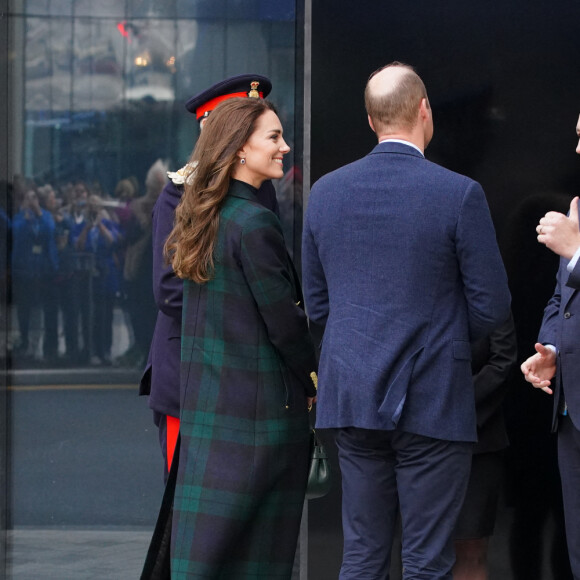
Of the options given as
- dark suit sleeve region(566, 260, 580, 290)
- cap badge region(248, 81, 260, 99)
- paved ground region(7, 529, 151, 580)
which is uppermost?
cap badge region(248, 81, 260, 99)

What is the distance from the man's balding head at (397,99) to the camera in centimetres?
335

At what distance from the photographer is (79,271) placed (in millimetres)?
5223

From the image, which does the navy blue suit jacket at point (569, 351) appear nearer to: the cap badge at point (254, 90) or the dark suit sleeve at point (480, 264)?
the dark suit sleeve at point (480, 264)

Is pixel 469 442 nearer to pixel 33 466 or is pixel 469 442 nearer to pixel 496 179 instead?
pixel 496 179

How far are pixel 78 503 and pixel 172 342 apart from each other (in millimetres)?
1607

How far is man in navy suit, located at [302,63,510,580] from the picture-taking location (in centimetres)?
323

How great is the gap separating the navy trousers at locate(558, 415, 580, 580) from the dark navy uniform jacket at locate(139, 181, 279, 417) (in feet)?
4.35

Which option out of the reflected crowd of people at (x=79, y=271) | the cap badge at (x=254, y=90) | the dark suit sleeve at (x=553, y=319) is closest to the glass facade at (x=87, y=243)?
the reflected crowd of people at (x=79, y=271)

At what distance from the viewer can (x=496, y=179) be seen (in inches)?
178

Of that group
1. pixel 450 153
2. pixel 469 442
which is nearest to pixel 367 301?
pixel 469 442

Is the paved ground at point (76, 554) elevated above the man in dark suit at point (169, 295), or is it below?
below

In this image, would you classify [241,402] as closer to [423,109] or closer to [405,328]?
[405,328]

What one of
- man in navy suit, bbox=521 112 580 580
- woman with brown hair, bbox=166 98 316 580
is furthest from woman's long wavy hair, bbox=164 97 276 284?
man in navy suit, bbox=521 112 580 580

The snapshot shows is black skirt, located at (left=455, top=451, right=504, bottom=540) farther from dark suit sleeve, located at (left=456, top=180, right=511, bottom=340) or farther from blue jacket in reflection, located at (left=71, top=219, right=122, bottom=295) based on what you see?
blue jacket in reflection, located at (left=71, top=219, right=122, bottom=295)
